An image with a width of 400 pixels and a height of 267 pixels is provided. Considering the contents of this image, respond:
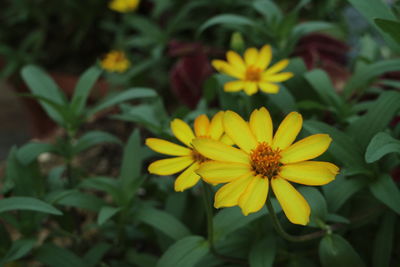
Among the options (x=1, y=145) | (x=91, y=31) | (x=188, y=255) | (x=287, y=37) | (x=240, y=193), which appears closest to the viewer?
(x=240, y=193)

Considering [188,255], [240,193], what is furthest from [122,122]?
[240,193]

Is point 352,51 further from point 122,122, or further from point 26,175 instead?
point 26,175

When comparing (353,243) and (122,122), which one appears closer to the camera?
(353,243)

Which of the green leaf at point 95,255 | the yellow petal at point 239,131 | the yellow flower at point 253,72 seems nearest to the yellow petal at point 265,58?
the yellow flower at point 253,72

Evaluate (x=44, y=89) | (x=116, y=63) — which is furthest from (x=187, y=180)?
(x=116, y=63)

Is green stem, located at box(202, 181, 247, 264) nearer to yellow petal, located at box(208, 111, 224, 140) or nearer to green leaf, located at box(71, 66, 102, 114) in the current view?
yellow petal, located at box(208, 111, 224, 140)
